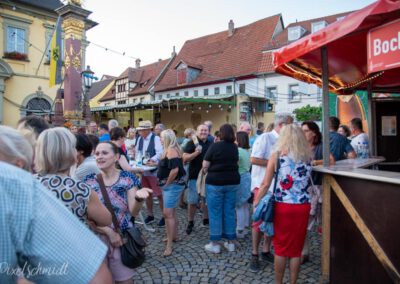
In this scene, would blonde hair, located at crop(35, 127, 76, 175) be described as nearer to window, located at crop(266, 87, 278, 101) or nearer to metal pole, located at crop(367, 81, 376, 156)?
metal pole, located at crop(367, 81, 376, 156)

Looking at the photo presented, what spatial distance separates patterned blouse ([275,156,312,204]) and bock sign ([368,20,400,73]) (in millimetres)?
1085

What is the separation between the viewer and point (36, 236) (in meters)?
0.94

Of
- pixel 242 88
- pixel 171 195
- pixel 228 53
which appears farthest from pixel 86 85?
pixel 228 53

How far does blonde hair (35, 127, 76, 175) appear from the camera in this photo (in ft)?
6.27

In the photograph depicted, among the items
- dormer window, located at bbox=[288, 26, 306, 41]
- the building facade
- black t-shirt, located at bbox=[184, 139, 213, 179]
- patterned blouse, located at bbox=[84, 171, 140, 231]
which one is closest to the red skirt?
patterned blouse, located at bbox=[84, 171, 140, 231]

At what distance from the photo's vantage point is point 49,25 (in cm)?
1958

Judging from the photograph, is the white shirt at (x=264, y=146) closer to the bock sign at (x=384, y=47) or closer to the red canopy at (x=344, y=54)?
the red canopy at (x=344, y=54)

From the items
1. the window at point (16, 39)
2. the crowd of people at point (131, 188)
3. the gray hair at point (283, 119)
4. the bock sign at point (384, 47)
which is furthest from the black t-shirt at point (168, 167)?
the window at point (16, 39)

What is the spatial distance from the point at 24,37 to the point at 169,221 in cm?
1947

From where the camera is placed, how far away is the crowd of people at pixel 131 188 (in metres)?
0.96

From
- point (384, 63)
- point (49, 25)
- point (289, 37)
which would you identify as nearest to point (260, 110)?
point (289, 37)

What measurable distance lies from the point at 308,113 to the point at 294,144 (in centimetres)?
2047

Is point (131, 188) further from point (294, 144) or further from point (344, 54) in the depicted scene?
point (344, 54)

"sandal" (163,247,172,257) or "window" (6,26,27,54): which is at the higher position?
"window" (6,26,27,54)
